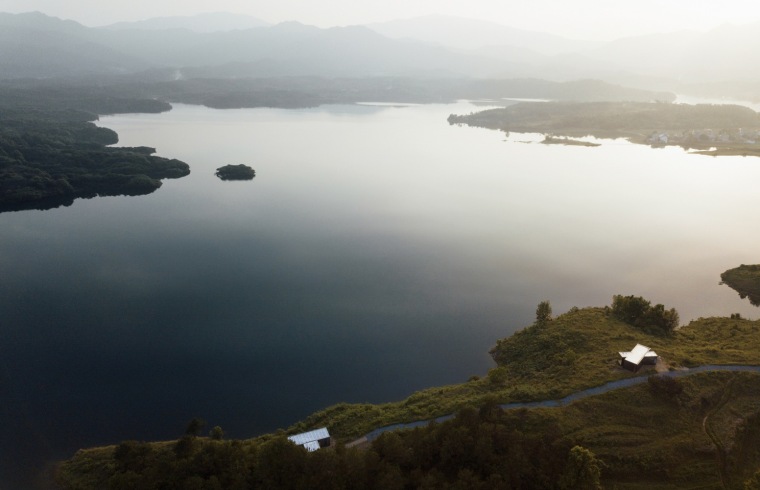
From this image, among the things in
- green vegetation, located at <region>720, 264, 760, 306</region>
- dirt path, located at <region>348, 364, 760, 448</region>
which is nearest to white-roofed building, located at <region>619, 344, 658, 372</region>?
dirt path, located at <region>348, 364, 760, 448</region>

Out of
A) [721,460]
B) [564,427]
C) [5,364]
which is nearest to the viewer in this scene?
[721,460]

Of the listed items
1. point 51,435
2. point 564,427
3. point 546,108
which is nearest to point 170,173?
point 51,435

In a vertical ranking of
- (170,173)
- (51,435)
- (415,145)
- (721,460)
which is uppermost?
(415,145)

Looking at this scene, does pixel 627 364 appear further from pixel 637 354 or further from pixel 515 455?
pixel 515 455

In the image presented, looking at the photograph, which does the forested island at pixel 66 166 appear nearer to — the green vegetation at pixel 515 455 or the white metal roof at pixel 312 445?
the green vegetation at pixel 515 455

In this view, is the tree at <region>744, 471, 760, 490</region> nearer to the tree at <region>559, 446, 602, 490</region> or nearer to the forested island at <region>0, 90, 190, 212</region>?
the tree at <region>559, 446, 602, 490</region>

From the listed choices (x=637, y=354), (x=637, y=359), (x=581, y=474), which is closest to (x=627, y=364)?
(x=637, y=359)

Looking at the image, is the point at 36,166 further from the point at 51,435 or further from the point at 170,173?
the point at 51,435
